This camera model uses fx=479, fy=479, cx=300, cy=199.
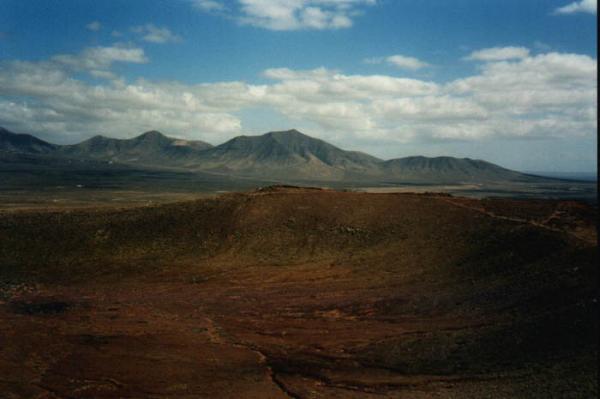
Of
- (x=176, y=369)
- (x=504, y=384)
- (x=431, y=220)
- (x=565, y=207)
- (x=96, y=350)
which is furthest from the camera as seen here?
(x=431, y=220)

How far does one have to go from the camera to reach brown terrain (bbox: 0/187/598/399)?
19.9 meters

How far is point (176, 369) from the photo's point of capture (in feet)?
70.9

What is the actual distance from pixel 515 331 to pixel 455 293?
26.1 feet

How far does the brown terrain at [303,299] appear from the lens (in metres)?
19.9

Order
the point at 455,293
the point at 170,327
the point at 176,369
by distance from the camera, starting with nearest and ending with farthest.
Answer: the point at 176,369 → the point at 170,327 → the point at 455,293

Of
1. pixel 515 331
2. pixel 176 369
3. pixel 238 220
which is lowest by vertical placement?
pixel 176 369

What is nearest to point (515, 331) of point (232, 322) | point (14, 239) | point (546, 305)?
point (546, 305)

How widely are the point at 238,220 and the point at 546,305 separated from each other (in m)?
30.8

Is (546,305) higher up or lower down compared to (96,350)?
higher up

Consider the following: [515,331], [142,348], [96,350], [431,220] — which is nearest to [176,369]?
[142,348]

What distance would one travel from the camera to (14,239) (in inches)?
1794

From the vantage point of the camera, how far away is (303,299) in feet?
106

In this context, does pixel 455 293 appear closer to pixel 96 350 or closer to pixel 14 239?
pixel 96 350

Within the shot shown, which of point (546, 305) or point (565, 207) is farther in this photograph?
point (565, 207)
